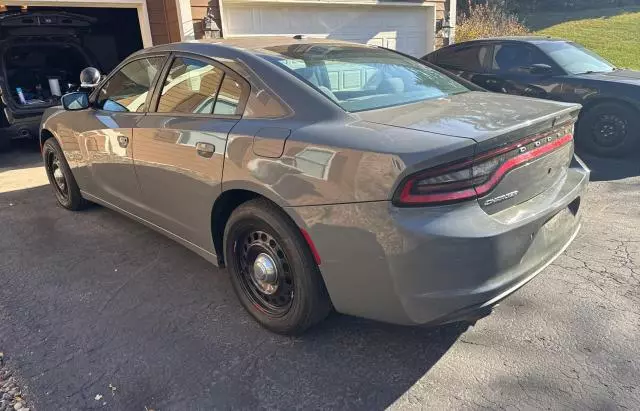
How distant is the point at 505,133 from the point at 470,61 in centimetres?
566

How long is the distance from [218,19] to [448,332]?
657 centimetres

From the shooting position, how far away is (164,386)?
2.34m

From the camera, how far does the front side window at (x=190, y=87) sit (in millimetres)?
2928

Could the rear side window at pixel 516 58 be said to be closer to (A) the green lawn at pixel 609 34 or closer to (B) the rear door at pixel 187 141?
(B) the rear door at pixel 187 141

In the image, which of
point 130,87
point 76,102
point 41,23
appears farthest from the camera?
point 41,23

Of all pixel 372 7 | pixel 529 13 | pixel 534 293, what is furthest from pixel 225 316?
pixel 529 13

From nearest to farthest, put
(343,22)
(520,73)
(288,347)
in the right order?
(288,347), (520,73), (343,22)

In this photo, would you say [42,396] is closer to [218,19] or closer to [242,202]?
A: [242,202]

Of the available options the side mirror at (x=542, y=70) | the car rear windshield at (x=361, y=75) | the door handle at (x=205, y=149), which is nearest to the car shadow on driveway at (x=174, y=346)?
the door handle at (x=205, y=149)

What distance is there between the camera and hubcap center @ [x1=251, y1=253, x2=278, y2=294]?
2.62m

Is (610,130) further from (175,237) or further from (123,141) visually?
(123,141)

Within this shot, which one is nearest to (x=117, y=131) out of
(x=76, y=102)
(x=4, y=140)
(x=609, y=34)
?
(x=76, y=102)

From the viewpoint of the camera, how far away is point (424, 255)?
197 centimetres

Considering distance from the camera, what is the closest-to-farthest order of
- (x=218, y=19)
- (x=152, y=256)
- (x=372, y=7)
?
1. (x=152, y=256)
2. (x=218, y=19)
3. (x=372, y=7)
